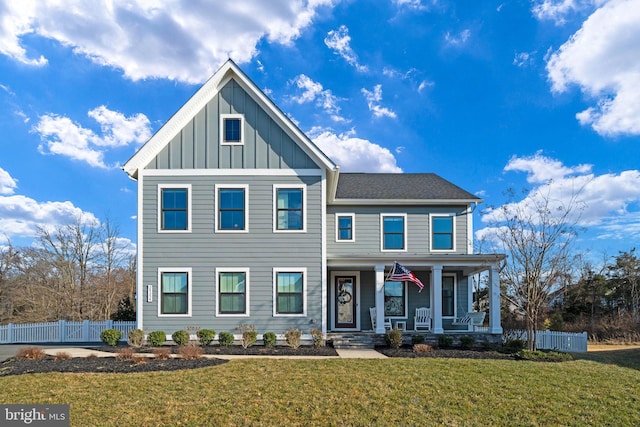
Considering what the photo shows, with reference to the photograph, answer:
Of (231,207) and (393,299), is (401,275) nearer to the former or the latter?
(393,299)

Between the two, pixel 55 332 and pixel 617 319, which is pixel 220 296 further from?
pixel 617 319

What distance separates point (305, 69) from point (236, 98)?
366 centimetres

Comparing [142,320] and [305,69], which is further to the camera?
[305,69]

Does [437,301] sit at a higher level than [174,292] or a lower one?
lower

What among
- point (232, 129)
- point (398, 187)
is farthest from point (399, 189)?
point (232, 129)

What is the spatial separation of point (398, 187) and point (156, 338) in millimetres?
10827

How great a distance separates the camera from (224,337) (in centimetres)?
1377

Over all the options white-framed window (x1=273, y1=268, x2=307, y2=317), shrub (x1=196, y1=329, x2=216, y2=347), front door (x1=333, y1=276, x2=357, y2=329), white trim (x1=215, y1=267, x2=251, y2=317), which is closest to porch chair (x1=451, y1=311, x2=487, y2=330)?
front door (x1=333, y1=276, x2=357, y2=329)

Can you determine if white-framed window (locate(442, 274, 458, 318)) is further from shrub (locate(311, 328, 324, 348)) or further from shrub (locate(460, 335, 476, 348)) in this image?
shrub (locate(311, 328, 324, 348))

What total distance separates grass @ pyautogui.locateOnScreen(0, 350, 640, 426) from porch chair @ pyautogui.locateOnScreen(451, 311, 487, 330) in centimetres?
618

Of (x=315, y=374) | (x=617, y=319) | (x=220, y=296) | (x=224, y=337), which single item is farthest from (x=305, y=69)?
(x=617, y=319)

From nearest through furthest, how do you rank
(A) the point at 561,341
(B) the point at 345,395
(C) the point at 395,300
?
(B) the point at 345,395 < (A) the point at 561,341 < (C) the point at 395,300

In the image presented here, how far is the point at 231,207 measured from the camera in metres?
14.6

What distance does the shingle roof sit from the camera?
17406 millimetres
